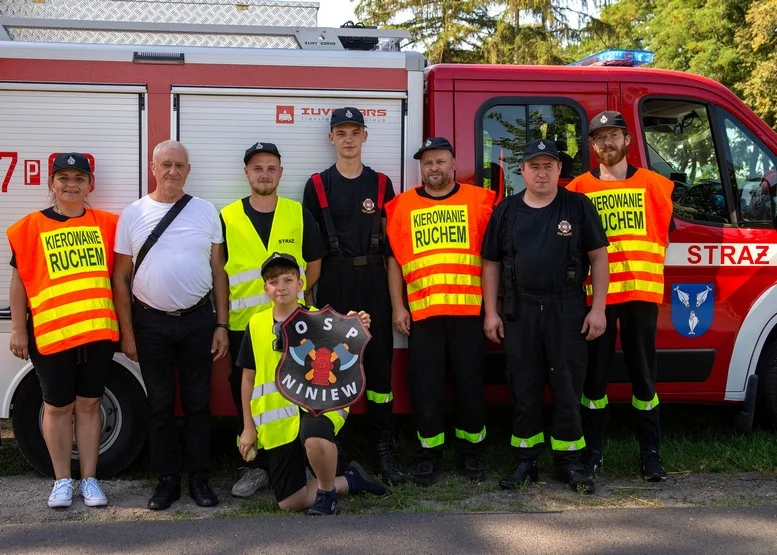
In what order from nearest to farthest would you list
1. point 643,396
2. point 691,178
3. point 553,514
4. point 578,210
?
point 553,514 → point 578,210 → point 643,396 → point 691,178

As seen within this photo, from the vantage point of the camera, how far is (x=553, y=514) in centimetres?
373

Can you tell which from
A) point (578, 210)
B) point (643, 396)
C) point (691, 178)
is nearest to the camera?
point (578, 210)

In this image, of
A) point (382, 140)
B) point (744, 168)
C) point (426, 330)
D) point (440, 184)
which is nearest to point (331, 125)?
point (382, 140)

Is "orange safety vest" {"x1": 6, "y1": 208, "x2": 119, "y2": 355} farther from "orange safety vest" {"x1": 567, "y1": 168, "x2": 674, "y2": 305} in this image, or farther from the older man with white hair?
"orange safety vest" {"x1": 567, "y1": 168, "x2": 674, "y2": 305}

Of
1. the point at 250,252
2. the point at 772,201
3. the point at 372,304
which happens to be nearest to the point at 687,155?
the point at 772,201

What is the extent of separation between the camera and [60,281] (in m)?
3.87

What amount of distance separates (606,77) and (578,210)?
3.46 feet

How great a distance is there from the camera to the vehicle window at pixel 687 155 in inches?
182

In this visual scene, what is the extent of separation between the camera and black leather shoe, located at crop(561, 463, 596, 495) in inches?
162

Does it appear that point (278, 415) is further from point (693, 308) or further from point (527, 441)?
point (693, 308)

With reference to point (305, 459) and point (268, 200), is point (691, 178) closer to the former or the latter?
point (268, 200)

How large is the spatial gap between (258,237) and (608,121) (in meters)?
2.06

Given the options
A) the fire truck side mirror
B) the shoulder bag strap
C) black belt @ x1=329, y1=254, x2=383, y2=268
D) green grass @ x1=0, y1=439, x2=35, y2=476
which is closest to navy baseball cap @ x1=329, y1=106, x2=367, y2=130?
black belt @ x1=329, y1=254, x2=383, y2=268

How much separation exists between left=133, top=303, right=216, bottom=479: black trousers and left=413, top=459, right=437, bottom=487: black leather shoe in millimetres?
1177
